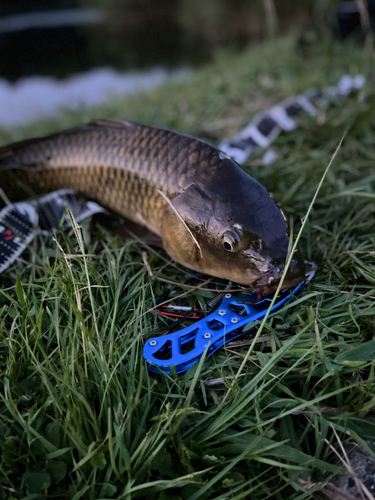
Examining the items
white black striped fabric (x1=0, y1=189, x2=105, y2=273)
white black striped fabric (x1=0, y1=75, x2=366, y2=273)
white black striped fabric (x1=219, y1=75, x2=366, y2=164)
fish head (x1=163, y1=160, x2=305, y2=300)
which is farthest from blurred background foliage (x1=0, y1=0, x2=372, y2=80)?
fish head (x1=163, y1=160, x2=305, y2=300)

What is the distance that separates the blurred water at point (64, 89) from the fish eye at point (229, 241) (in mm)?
6647

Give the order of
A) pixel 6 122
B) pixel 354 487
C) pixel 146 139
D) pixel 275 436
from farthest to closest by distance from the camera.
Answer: pixel 6 122, pixel 146 139, pixel 275 436, pixel 354 487

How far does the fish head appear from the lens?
1.72 meters

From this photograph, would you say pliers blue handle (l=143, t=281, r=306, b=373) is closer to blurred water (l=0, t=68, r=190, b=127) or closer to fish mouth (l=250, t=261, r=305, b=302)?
fish mouth (l=250, t=261, r=305, b=302)

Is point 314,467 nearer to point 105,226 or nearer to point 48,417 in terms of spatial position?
point 48,417

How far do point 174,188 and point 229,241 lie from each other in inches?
19.6

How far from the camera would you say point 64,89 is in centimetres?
1091

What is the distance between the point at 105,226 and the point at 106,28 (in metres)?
21.4

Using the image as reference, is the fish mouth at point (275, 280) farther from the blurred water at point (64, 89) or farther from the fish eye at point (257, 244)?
the blurred water at point (64, 89)

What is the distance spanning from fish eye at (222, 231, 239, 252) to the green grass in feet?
1.02

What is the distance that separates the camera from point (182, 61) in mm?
12445

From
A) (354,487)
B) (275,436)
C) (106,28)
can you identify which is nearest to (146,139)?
(275,436)

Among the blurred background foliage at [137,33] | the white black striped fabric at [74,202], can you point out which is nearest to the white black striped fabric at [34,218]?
the white black striped fabric at [74,202]

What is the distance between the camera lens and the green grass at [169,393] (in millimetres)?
1249
